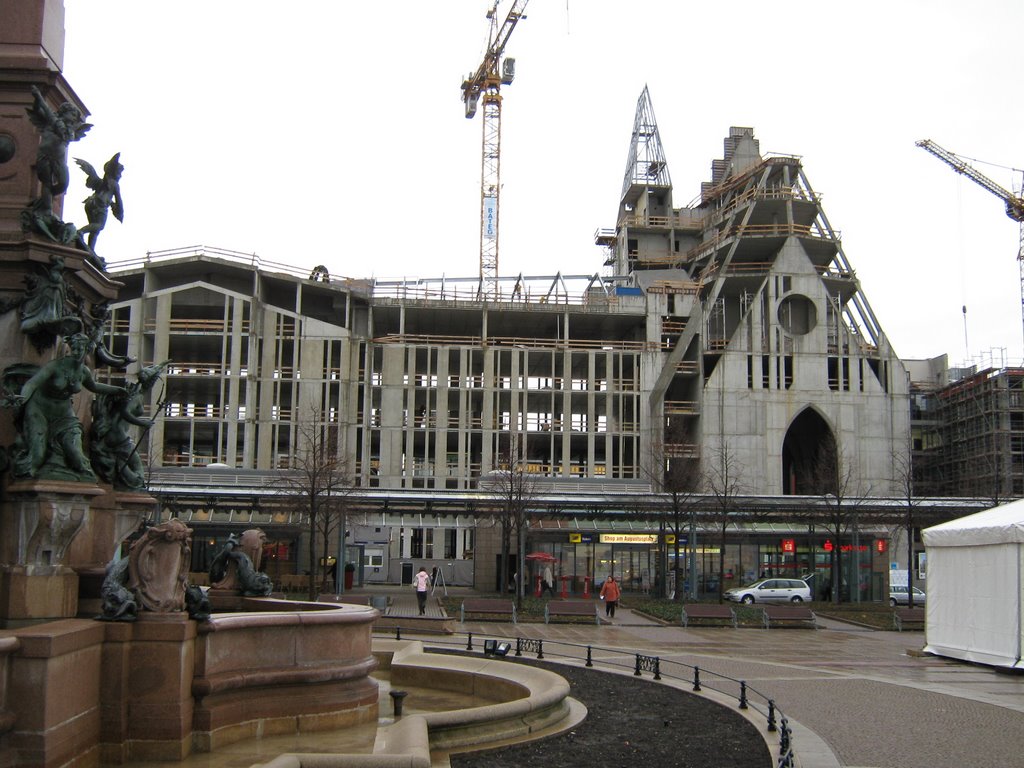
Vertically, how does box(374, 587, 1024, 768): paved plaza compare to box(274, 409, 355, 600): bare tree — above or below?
below

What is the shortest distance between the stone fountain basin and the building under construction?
149 feet

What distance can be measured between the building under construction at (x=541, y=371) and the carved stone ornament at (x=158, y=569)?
52473 mm

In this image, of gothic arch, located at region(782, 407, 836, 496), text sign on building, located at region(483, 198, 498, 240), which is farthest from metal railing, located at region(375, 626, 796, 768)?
text sign on building, located at region(483, 198, 498, 240)

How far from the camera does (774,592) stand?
48031 mm

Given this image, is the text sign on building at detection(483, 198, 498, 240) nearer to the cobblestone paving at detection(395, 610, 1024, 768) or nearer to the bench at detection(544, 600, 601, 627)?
the cobblestone paving at detection(395, 610, 1024, 768)

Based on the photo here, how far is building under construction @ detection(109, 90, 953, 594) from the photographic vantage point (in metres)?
70.1

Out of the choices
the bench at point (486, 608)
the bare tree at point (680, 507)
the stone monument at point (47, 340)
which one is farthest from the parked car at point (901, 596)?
the stone monument at point (47, 340)

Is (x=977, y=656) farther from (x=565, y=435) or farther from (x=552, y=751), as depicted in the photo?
(x=565, y=435)

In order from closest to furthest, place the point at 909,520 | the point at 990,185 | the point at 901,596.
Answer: the point at 909,520 < the point at 901,596 < the point at 990,185

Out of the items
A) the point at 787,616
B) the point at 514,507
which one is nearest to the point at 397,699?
the point at 787,616

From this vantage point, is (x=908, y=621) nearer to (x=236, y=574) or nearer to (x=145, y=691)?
(x=236, y=574)

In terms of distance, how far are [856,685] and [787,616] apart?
16.5m

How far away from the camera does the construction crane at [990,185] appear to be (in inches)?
4050

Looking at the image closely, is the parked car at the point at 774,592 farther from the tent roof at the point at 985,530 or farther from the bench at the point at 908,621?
the tent roof at the point at 985,530
